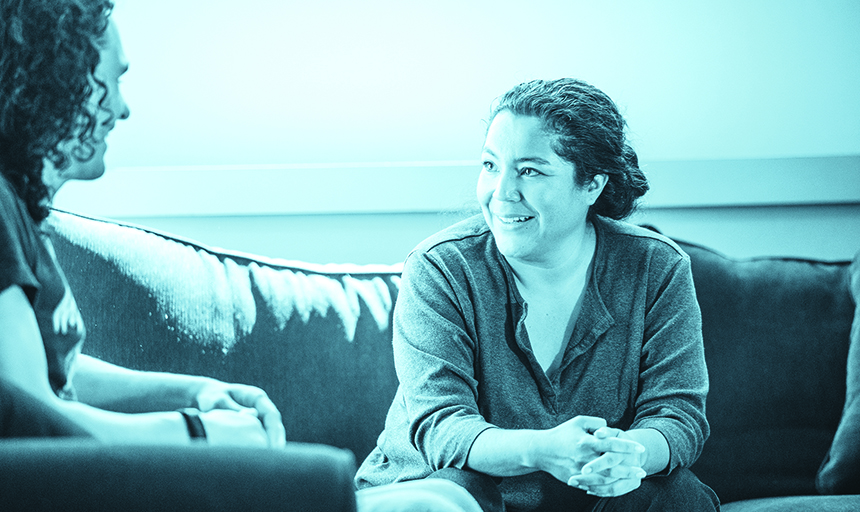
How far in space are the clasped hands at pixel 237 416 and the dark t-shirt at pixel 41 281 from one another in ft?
0.51

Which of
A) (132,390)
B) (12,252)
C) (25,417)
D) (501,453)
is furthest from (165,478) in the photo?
(501,453)

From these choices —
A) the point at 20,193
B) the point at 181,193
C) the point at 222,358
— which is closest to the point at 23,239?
the point at 20,193

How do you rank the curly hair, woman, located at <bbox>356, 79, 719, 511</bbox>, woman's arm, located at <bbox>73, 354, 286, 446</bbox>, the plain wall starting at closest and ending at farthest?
the curly hair < woman's arm, located at <bbox>73, 354, 286, 446</bbox> < woman, located at <bbox>356, 79, 719, 511</bbox> < the plain wall

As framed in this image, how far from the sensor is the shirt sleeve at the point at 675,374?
1.21 metres

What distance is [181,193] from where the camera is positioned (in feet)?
6.26

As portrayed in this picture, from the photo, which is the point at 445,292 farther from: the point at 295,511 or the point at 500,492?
the point at 295,511

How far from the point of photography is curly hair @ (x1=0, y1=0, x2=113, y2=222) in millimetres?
837

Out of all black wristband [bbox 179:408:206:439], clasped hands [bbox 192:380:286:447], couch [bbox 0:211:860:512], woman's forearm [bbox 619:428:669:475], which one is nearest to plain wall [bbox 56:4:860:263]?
couch [bbox 0:211:860:512]

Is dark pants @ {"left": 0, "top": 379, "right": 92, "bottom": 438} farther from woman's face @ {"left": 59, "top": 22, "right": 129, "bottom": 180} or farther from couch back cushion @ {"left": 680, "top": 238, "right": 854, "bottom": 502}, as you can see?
couch back cushion @ {"left": 680, "top": 238, "right": 854, "bottom": 502}

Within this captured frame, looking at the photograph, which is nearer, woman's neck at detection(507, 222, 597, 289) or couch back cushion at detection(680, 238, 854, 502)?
woman's neck at detection(507, 222, 597, 289)

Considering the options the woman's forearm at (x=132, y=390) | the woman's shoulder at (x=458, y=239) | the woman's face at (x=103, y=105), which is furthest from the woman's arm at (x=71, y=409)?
the woman's shoulder at (x=458, y=239)

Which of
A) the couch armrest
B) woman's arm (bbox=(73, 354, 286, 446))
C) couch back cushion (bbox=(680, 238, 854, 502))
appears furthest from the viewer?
couch back cushion (bbox=(680, 238, 854, 502))

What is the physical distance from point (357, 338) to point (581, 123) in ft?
1.92

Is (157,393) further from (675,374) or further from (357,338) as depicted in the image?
(675,374)
